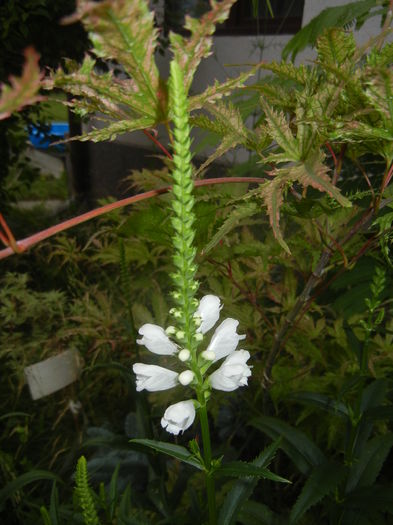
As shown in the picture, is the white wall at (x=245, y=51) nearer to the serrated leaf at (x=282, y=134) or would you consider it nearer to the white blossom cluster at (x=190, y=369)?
the serrated leaf at (x=282, y=134)

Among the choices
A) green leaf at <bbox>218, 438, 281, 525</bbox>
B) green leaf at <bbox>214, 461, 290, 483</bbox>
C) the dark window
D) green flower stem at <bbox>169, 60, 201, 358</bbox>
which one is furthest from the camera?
the dark window

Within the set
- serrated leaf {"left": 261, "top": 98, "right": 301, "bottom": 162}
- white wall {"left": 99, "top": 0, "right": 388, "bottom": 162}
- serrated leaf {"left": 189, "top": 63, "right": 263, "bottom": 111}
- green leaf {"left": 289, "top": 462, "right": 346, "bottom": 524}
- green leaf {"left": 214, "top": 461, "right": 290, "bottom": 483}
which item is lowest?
green leaf {"left": 289, "top": 462, "right": 346, "bottom": 524}

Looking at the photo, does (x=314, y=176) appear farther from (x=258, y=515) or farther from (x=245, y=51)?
(x=245, y=51)

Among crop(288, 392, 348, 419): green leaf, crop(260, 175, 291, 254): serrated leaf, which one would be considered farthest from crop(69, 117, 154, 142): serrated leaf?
crop(288, 392, 348, 419): green leaf

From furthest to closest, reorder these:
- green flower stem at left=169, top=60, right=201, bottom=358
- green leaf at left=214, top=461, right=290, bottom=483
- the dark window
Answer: the dark window < green leaf at left=214, top=461, right=290, bottom=483 < green flower stem at left=169, top=60, right=201, bottom=358

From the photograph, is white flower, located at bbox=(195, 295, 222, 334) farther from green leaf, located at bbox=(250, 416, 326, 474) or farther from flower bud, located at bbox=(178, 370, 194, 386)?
green leaf, located at bbox=(250, 416, 326, 474)

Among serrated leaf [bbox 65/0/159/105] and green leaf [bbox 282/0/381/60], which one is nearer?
Answer: serrated leaf [bbox 65/0/159/105]

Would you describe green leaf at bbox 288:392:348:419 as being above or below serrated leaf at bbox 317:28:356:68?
below
